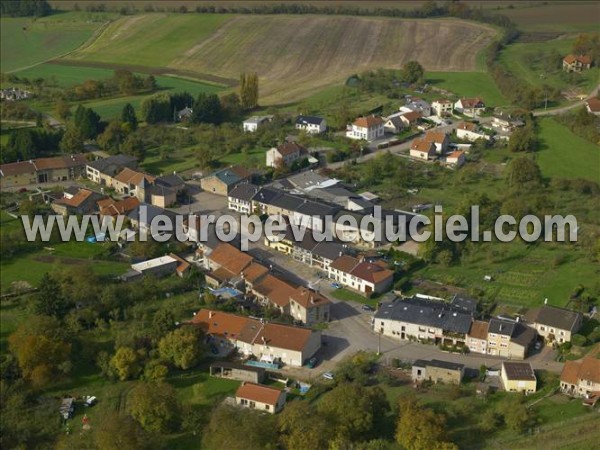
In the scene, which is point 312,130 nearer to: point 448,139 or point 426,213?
point 448,139

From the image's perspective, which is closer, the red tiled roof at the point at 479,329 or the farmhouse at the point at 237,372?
the farmhouse at the point at 237,372

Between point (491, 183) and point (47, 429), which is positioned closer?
point (47, 429)

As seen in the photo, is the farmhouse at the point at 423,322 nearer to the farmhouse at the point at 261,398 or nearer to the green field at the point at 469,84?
the farmhouse at the point at 261,398

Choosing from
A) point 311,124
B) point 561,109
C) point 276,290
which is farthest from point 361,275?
point 561,109

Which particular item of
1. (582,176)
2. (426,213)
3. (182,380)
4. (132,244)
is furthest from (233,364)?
(582,176)

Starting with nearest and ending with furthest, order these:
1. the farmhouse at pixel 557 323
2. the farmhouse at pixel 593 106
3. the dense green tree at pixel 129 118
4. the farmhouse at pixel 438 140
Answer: the farmhouse at pixel 557 323 → the farmhouse at pixel 438 140 → the dense green tree at pixel 129 118 → the farmhouse at pixel 593 106

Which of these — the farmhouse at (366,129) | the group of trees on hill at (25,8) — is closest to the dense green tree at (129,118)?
the farmhouse at (366,129)
